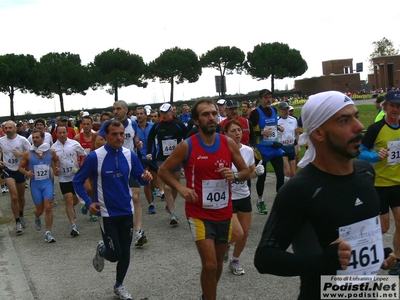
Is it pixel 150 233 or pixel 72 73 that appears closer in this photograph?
pixel 150 233

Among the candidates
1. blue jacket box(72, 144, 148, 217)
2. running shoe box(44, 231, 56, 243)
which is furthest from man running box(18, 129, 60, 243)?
blue jacket box(72, 144, 148, 217)

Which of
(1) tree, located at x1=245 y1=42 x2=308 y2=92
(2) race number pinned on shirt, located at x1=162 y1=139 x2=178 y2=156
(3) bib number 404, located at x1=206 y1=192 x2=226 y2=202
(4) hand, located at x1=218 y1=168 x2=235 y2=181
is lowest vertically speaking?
(3) bib number 404, located at x1=206 y1=192 x2=226 y2=202

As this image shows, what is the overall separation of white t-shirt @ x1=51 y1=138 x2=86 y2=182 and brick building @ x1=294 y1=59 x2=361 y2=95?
8972 cm

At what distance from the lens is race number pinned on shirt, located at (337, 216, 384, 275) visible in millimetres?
2426

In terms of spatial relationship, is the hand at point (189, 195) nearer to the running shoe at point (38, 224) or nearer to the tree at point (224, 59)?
the running shoe at point (38, 224)

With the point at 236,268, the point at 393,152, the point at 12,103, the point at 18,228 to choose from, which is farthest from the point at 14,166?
the point at 12,103

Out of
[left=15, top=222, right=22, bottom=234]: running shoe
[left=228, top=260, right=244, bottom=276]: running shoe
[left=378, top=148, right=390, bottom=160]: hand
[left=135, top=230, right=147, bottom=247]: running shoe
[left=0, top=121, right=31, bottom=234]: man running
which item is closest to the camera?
[left=378, top=148, right=390, bottom=160]: hand

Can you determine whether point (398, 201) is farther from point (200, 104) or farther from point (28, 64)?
point (28, 64)

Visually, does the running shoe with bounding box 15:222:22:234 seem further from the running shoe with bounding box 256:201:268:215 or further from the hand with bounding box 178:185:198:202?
the hand with bounding box 178:185:198:202

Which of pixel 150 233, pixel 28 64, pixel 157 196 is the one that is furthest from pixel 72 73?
pixel 150 233

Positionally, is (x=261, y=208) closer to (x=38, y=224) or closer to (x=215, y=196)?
(x=38, y=224)

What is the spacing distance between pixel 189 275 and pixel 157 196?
23.1ft

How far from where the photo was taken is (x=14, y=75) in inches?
2525

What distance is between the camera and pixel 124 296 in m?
5.98
